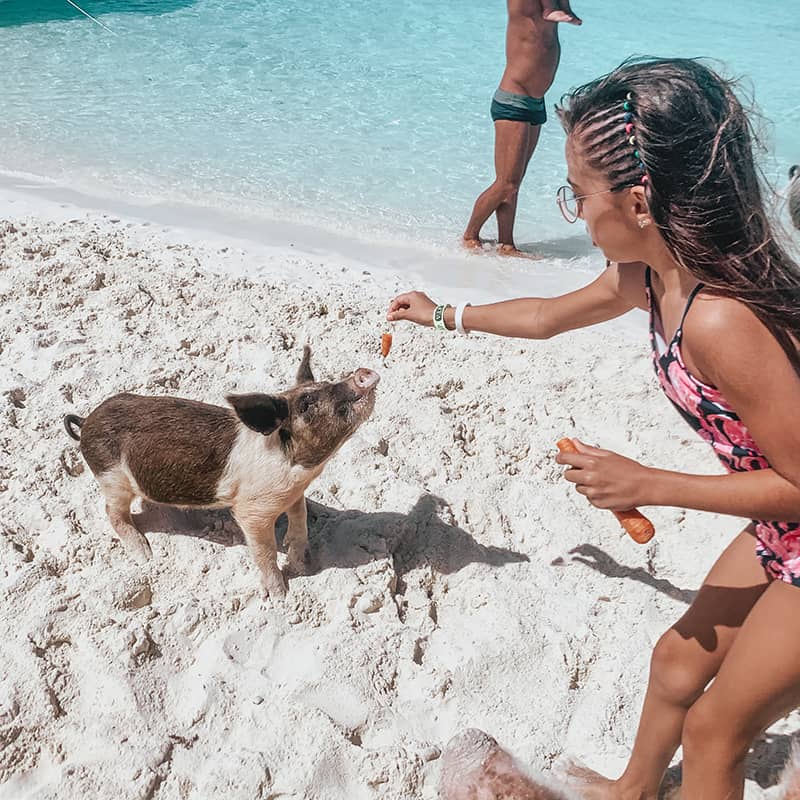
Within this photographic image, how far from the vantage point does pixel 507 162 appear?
6000 mm

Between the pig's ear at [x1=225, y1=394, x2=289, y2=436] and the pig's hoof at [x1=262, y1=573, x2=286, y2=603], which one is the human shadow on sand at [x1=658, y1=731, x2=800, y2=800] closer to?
the pig's hoof at [x1=262, y1=573, x2=286, y2=603]

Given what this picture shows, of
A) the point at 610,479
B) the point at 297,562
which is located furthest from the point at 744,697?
the point at 297,562

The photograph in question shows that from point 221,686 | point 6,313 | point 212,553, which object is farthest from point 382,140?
point 221,686

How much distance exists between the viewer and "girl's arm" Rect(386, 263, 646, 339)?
252 centimetres

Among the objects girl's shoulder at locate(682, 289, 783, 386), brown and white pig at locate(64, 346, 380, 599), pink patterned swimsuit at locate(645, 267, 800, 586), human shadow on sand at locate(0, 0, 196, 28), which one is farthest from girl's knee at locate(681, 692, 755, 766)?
human shadow on sand at locate(0, 0, 196, 28)

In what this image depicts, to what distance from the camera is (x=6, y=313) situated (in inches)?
169

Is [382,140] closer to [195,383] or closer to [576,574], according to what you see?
[195,383]

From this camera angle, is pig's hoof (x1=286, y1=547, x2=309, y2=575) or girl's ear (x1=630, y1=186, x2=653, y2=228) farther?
pig's hoof (x1=286, y1=547, x2=309, y2=575)

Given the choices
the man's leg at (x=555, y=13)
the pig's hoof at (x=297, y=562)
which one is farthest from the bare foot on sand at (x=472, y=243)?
the pig's hoof at (x=297, y=562)

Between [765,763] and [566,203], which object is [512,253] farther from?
[765,763]

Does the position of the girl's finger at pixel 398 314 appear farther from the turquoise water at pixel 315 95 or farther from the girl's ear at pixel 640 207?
the turquoise water at pixel 315 95

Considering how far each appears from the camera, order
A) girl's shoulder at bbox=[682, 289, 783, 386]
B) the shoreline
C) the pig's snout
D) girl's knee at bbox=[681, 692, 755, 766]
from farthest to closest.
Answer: the shoreline < the pig's snout < girl's knee at bbox=[681, 692, 755, 766] < girl's shoulder at bbox=[682, 289, 783, 386]

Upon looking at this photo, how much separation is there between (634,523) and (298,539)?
135 cm

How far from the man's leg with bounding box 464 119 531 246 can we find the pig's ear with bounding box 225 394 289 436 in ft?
12.0
